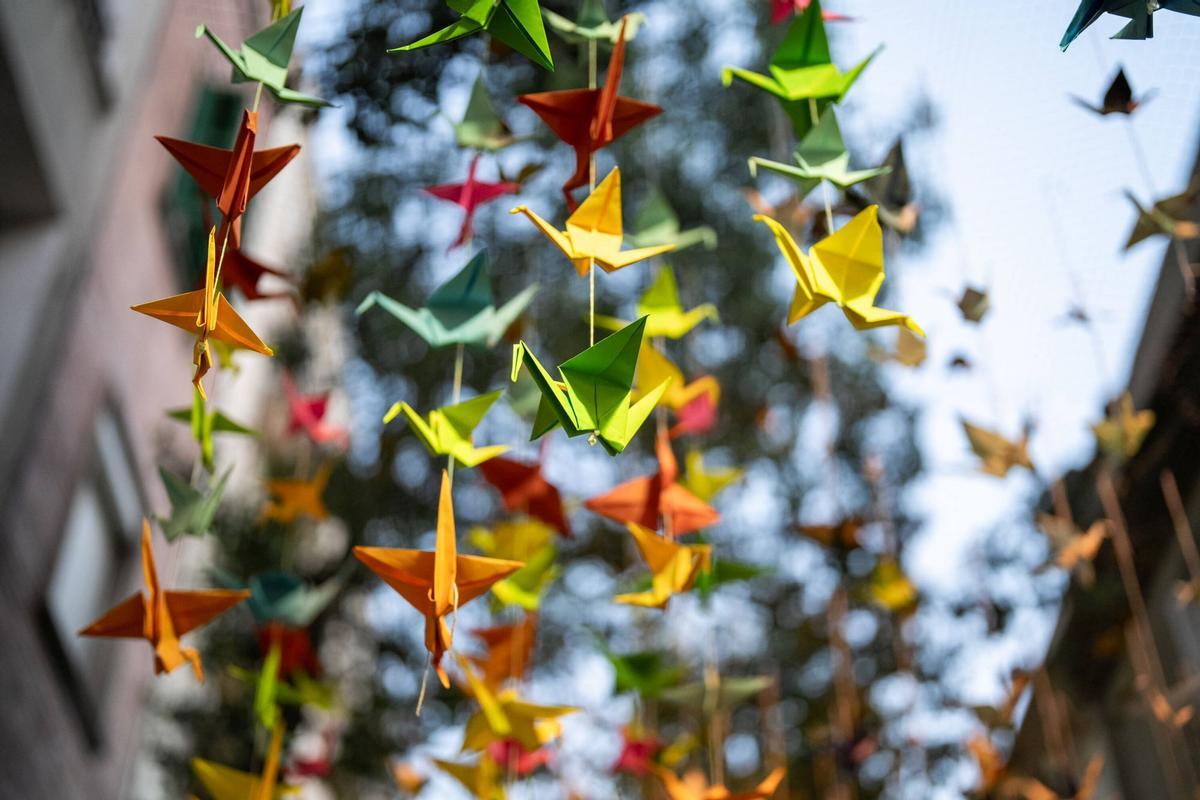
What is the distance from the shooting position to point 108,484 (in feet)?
13.6

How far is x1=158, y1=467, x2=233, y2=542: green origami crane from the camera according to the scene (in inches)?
64.2

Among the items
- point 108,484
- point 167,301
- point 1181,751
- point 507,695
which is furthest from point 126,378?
point 1181,751

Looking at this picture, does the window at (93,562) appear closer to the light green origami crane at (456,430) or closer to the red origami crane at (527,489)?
the red origami crane at (527,489)

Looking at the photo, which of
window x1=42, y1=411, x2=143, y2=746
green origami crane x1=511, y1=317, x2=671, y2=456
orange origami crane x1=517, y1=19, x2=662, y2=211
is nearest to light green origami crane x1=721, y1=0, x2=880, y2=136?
orange origami crane x1=517, y1=19, x2=662, y2=211

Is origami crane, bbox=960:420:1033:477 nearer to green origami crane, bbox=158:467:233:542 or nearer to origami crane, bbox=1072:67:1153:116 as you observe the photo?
origami crane, bbox=1072:67:1153:116

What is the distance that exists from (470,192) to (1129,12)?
0.94 meters

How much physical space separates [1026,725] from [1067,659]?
39 cm

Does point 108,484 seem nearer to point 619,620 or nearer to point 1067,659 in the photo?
point 619,620

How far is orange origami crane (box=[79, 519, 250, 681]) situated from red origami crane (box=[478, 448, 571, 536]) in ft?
1.44

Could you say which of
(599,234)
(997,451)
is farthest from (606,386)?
(997,451)

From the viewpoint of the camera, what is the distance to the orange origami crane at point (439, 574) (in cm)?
122

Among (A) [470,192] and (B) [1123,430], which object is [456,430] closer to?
(A) [470,192]

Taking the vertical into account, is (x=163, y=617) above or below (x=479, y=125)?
below

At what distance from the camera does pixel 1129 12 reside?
4.04 ft
